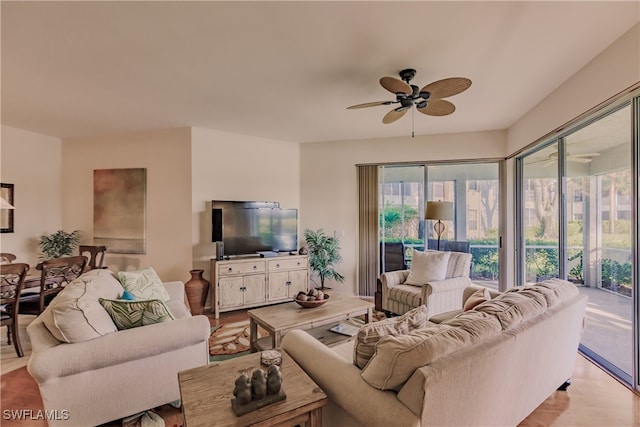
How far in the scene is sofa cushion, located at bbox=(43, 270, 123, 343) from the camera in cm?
175

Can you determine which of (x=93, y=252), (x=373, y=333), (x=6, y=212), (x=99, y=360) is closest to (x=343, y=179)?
(x=373, y=333)

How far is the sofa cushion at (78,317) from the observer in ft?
5.75

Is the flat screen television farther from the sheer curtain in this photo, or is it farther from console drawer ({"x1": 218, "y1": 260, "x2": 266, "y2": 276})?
the sheer curtain

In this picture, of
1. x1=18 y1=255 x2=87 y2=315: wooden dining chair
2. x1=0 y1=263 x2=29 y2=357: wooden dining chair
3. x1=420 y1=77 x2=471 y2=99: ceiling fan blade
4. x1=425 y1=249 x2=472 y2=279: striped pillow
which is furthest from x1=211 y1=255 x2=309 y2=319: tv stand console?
x1=420 y1=77 x2=471 y2=99: ceiling fan blade

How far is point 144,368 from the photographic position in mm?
1938

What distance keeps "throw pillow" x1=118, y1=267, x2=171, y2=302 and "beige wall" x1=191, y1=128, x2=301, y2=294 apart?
4.96 ft

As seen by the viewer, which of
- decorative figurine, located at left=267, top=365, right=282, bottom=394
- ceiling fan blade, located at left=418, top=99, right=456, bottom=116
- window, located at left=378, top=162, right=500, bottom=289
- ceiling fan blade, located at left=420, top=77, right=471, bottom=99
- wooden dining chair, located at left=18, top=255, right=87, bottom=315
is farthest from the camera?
window, located at left=378, top=162, right=500, bottom=289

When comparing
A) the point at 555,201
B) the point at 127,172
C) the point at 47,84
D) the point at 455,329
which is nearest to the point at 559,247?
the point at 555,201

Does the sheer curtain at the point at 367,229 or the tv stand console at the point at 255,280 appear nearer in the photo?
the tv stand console at the point at 255,280

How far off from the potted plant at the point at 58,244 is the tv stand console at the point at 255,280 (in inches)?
94.5

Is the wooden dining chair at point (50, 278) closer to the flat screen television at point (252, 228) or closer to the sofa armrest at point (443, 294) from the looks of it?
the flat screen television at point (252, 228)

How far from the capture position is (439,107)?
271cm

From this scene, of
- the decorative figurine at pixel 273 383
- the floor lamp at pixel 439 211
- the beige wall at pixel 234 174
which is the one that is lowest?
the decorative figurine at pixel 273 383

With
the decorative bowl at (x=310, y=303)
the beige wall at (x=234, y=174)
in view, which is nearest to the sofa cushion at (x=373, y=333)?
the decorative bowl at (x=310, y=303)
